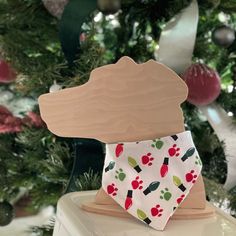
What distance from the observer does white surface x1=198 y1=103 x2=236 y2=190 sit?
27.1 inches

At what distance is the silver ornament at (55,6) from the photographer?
66cm

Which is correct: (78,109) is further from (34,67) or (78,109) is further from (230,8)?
(230,8)

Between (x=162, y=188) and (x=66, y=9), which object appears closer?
(x=162, y=188)

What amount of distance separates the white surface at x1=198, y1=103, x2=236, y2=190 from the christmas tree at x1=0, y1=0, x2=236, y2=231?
0.05 feet

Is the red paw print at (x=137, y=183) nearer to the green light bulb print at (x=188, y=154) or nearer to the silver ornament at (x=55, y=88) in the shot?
the green light bulb print at (x=188, y=154)

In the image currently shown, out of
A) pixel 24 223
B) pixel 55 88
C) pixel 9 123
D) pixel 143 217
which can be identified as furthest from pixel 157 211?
pixel 24 223

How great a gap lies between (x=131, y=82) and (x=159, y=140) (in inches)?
2.7

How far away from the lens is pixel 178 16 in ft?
2.28

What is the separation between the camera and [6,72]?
0.71 metres

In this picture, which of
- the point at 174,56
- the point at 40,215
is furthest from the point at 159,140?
the point at 40,215

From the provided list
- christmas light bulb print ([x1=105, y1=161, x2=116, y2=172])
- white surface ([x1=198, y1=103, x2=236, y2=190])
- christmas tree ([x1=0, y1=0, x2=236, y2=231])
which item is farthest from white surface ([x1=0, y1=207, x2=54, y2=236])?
christmas light bulb print ([x1=105, y1=161, x2=116, y2=172])

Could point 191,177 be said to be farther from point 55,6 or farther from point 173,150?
point 55,6

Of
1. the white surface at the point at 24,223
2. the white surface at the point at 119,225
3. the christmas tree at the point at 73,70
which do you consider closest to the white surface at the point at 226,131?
the christmas tree at the point at 73,70

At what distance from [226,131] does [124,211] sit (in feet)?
0.79
